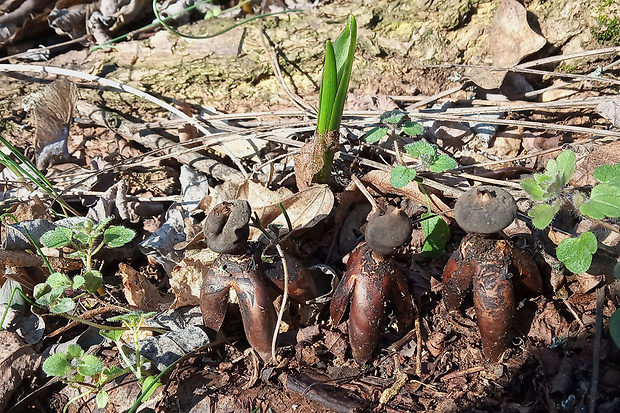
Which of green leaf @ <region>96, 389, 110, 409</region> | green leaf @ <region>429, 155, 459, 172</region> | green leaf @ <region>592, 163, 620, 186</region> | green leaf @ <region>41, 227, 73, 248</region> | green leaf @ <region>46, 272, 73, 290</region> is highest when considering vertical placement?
green leaf @ <region>592, 163, 620, 186</region>

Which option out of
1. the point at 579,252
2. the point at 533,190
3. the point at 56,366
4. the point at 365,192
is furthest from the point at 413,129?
the point at 56,366

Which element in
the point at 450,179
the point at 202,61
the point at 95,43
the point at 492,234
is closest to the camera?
the point at 492,234

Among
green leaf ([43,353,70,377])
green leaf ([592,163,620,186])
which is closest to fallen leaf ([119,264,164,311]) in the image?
green leaf ([43,353,70,377])

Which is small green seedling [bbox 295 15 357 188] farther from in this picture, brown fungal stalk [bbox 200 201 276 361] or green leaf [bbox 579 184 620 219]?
green leaf [bbox 579 184 620 219]

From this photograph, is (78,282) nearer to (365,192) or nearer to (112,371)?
(112,371)

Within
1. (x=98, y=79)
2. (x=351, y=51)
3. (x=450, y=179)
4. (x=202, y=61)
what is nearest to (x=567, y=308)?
(x=450, y=179)

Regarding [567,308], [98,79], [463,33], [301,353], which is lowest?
[301,353]

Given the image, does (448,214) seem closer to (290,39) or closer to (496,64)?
(496,64)
